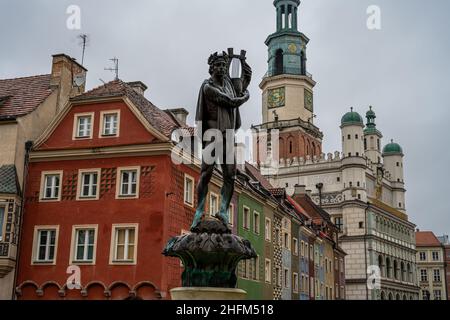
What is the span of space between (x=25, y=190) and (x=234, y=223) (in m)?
10.3

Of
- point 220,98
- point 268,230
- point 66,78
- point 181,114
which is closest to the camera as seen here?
point 220,98

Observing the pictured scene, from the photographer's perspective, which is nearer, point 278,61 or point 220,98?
point 220,98

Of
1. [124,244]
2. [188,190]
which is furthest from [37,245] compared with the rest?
[188,190]

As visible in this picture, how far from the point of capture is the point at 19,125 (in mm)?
26312

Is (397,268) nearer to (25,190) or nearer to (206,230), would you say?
(25,190)

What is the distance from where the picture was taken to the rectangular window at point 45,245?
2547 cm

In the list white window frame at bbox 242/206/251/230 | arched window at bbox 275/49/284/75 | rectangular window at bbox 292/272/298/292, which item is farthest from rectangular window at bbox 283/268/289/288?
arched window at bbox 275/49/284/75

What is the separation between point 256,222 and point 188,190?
815cm

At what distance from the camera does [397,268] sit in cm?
7569

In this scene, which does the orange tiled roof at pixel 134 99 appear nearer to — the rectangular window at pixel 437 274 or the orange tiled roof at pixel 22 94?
the orange tiled roof at pixel 22 94

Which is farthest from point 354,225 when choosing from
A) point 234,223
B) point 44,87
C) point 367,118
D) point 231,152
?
point 231,152

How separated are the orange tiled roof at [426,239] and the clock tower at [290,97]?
4150 cm

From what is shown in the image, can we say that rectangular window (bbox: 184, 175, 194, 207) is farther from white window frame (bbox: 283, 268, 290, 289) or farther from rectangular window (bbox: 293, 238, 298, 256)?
rectangular window (bbox: 293, 238, 298, 256)

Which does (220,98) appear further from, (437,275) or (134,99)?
(437,275)
